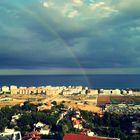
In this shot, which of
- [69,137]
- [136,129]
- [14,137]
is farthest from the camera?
[136,129]

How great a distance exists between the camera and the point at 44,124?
16.0 meters

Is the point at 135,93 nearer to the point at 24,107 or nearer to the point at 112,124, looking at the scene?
the point at 24,107

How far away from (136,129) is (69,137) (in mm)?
5357

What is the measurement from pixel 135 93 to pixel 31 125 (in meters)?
20.8

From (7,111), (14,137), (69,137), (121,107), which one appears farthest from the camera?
(121,107)

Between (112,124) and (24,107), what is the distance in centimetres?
712

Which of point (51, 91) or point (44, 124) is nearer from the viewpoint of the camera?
point (44, 124)

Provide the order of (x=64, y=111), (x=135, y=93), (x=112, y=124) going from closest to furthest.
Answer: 1. (x=112, y=124)
2. (x=64, y=111)
3. (x=135, y=93)

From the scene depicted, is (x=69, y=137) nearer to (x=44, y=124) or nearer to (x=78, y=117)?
(x=44, y=124)

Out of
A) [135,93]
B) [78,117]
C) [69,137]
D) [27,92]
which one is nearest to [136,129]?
[78,117]

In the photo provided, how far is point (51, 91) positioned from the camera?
3581 cm

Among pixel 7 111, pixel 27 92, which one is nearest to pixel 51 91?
pixel 27 92

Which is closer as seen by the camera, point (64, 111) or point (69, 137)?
point (69, 137)

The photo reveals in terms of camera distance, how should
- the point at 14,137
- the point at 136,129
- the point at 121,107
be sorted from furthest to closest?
1. the point at 121,107
2. the point at 136,129
3. the point at 14,137
